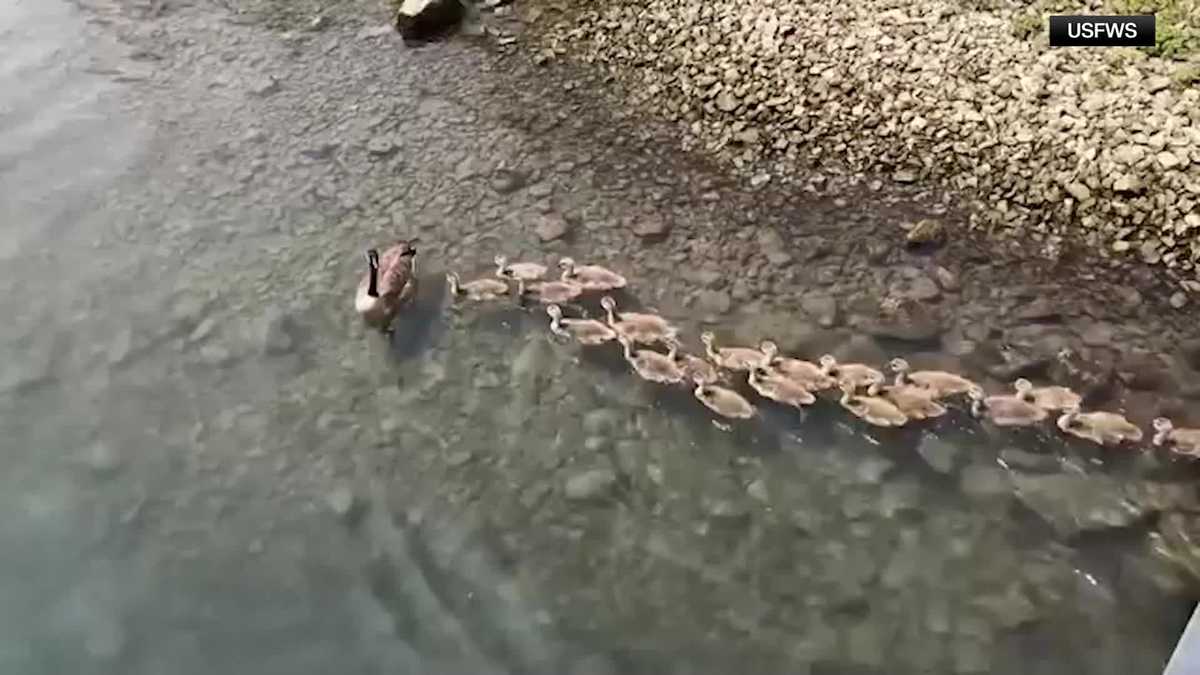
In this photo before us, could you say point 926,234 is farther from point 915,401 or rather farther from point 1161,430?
point 1161,430

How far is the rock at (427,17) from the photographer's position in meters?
9.13

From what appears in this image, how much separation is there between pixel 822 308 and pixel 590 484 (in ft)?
5.82

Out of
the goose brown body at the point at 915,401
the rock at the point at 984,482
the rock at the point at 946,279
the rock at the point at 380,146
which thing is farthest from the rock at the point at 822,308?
the rock at the point at 380,146

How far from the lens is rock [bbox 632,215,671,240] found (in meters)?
7.36

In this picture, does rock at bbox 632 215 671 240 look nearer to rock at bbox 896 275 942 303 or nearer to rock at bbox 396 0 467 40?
rock at bbox 896 275 942 303

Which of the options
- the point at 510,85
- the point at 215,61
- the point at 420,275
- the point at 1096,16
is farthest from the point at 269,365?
the point at 1096,16

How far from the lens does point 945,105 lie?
757cm

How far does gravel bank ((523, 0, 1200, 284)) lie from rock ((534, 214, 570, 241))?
113cm

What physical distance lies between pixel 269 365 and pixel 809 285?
3158 mm

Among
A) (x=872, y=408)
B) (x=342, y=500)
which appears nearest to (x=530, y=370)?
(x=342, y=500)

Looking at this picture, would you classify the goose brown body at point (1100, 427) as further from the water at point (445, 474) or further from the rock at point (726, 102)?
the rock at point (726, 102)

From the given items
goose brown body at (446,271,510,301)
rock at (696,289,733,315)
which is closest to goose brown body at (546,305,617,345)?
goose brown body at (446,271,510,301)

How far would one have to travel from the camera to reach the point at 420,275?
23.8 ft

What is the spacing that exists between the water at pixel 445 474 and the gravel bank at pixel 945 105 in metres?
0.65
